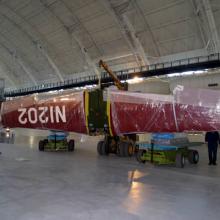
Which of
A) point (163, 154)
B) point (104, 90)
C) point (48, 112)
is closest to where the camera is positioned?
point (104, 90)

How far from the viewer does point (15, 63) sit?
37562 millimetres

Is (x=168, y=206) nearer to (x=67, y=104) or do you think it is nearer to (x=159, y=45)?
(x=67, y=104)

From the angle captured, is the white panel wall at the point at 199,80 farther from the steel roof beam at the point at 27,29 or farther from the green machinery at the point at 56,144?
the steel roof beam at the point at 27,29

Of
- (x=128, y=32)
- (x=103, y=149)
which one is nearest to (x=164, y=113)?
(x=103, y=149)

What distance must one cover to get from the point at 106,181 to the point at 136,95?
3096mm

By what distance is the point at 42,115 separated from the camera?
20.7 feet

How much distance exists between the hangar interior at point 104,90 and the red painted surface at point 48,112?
4cm

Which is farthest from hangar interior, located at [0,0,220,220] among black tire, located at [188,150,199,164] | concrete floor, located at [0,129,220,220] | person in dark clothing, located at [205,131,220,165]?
person in dark clothing, located at [205,131,220,165]

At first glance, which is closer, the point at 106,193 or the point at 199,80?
the point at 106,193

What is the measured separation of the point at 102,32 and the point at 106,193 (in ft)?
70.4

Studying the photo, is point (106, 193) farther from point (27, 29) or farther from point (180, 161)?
point (27, 29)

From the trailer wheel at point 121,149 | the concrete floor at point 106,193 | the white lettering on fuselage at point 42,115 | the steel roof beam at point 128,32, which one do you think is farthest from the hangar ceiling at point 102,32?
the white lettering on fuselage at point 42,115

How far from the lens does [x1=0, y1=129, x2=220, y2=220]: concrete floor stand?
196 inches

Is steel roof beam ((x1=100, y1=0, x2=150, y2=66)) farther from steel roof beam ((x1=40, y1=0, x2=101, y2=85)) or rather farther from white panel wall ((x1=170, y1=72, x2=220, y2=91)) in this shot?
steel roof beam ((x1=40, y1=0, x2=101, y2=85))
